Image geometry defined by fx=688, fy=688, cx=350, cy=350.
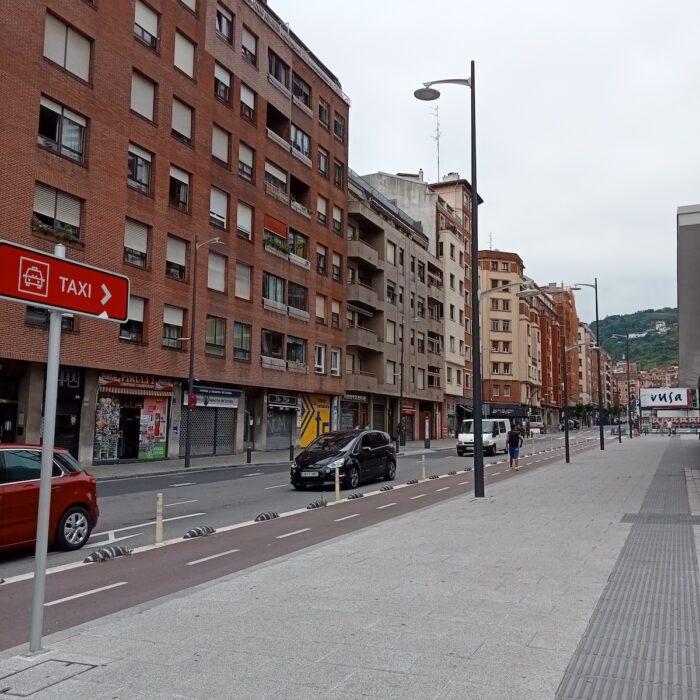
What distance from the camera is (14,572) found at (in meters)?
8.38

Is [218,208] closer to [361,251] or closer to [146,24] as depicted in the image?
[146,24]

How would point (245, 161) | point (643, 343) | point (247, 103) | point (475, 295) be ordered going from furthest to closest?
1. point (643, 343)
2. point (247, 103)
3. point (245, 161)
4. point (475, 295)

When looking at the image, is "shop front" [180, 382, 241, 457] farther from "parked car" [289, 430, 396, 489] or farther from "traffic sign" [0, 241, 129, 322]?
"traffic sign" [0, 241, 129, 322]

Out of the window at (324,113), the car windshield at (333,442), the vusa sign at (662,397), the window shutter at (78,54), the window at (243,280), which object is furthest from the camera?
the vusa sign at (662,397)

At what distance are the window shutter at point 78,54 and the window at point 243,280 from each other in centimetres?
1165

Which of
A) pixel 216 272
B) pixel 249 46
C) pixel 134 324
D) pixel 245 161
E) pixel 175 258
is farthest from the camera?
pixel 249 46

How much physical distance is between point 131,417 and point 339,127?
26.6 metres

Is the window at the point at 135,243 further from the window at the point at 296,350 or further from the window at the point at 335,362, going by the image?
the window at the point at 335,362

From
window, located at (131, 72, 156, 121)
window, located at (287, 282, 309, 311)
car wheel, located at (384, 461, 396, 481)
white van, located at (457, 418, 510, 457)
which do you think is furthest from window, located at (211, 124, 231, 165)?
car wheel, located at (384, 461, 396, 481)

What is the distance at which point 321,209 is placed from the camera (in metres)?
43.1

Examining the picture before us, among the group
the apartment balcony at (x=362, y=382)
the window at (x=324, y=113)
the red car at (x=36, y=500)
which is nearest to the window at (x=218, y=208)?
the window at (x=324, y=113)

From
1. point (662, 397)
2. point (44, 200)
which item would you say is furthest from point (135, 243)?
point (662, 397)

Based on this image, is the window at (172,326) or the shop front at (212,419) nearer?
the window at (172,326)

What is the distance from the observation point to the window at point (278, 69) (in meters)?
38.4
